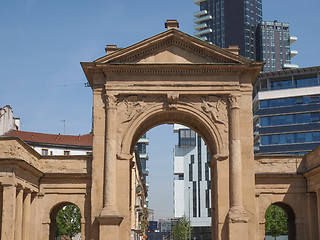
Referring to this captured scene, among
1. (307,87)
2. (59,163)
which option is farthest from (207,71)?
(307,87)

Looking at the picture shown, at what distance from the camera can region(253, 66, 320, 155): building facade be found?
309ft

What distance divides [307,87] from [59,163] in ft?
216

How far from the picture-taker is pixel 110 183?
119ft

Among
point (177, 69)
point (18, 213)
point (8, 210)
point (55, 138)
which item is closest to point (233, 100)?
point (177, 69)

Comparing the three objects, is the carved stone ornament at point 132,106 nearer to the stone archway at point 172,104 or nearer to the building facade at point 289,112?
the stone archway at point 172,104

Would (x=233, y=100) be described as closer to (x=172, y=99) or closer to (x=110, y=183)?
(x=172, y=99)

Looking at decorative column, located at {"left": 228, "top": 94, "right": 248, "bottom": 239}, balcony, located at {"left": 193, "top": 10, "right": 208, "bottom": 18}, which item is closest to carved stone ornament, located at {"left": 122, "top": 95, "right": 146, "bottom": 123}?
decorative column, located at {"left": 228, "top": 94, "right": 248, "bottom": 239}

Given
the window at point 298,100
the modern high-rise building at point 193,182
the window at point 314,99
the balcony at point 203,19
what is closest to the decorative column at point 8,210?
the window at point 298,100

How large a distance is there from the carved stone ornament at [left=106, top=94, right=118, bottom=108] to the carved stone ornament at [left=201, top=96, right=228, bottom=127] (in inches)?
242

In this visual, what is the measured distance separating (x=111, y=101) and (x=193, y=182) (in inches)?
4018

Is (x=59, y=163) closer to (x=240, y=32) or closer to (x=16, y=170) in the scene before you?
(x=16, y=170)

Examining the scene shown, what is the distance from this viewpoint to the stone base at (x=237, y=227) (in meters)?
35.3

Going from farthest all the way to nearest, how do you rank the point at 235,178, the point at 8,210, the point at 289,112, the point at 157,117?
the point at 289,112
the point at 157,117
the point at 235,178
the point at 8,210

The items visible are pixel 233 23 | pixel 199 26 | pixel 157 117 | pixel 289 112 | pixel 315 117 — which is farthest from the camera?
pixel 199 26
